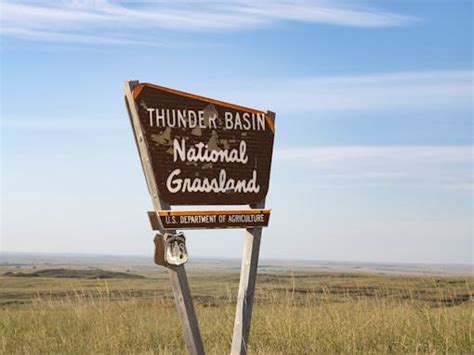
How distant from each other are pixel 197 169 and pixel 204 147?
277mm

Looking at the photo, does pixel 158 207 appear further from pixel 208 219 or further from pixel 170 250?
pixel 208 219

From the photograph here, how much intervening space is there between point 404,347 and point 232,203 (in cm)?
425

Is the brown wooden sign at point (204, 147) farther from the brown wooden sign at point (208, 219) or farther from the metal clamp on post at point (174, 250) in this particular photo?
the metal clamp on post at point (174, 250)

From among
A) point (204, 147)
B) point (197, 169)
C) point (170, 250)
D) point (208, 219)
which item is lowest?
point (170, 250)

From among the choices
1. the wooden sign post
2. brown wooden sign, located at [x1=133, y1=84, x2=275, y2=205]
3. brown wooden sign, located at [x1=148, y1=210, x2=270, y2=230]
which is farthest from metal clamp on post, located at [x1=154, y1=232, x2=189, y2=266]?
brown wooden sign, located at [x1=133, y1=84, x2=275, y2=205]

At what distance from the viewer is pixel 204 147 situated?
25.3ft

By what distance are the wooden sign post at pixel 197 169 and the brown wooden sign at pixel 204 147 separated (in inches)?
0.4

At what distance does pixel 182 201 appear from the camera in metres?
7.43

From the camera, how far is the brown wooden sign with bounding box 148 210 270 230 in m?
7.26

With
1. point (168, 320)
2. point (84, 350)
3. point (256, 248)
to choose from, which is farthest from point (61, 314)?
point (256, 248)

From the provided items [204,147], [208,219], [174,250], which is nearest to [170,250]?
[174,250]

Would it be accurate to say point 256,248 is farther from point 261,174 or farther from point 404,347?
point 404,347

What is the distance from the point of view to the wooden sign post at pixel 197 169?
7.28 meters

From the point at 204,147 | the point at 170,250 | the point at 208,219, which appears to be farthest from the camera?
the point at 204,147
